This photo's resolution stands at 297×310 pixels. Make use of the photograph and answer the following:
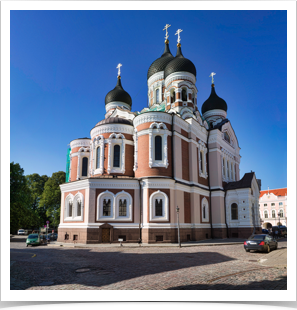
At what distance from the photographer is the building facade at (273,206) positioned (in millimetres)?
67375

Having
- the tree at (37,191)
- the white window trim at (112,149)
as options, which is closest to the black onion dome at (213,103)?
the white window trim at (112,149)

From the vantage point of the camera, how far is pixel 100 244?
22766 millimetres

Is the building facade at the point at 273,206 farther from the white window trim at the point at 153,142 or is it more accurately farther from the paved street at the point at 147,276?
the paved street at the point at 147,276

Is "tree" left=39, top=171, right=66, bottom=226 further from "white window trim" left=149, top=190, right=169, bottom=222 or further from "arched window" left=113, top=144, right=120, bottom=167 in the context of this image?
"white window trim" left=149, top=190, right=169, bottom=222

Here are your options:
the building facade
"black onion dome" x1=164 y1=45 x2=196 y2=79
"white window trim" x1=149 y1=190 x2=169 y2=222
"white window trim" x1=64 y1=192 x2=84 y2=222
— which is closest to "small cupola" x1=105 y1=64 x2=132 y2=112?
"black onion dome" x1=164 y1=45 x2=196 y2=79

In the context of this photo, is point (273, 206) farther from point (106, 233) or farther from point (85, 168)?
point (106, 233)

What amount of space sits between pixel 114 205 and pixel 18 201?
52.2ft

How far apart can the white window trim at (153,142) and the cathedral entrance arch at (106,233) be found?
6.74m

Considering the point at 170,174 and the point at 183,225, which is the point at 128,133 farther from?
the point at 183,225

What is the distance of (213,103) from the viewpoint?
41594 mm
